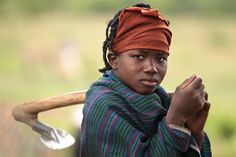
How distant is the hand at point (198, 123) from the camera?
124 inches

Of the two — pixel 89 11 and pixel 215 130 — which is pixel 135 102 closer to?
pixel 215 130

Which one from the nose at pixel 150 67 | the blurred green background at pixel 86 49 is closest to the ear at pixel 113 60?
the nose at pixel 150 67

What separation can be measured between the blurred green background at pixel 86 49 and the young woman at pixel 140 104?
10797 millimetres

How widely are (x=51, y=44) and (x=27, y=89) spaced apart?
500 centimetres

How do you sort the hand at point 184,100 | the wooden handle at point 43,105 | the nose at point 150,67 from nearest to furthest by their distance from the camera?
the hand at point 184,100
the nose at point 150,67
the wooden handle at point 43,105

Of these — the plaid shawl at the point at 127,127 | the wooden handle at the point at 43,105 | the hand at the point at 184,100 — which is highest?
the hand at the point at 184,100

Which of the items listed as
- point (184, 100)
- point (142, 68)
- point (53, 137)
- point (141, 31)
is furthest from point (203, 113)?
point (53, 137)

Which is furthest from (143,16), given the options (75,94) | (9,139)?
(9,139)

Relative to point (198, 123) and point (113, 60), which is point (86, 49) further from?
point (198, 123)

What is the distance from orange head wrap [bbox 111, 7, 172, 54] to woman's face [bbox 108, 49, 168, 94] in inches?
1.0

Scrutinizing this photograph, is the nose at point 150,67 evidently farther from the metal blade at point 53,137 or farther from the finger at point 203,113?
the metal blade at point 53,137

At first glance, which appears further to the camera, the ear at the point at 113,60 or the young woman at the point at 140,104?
the ear at the point at 113,60

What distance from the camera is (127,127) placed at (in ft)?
10.3

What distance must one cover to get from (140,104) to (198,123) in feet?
0.79
